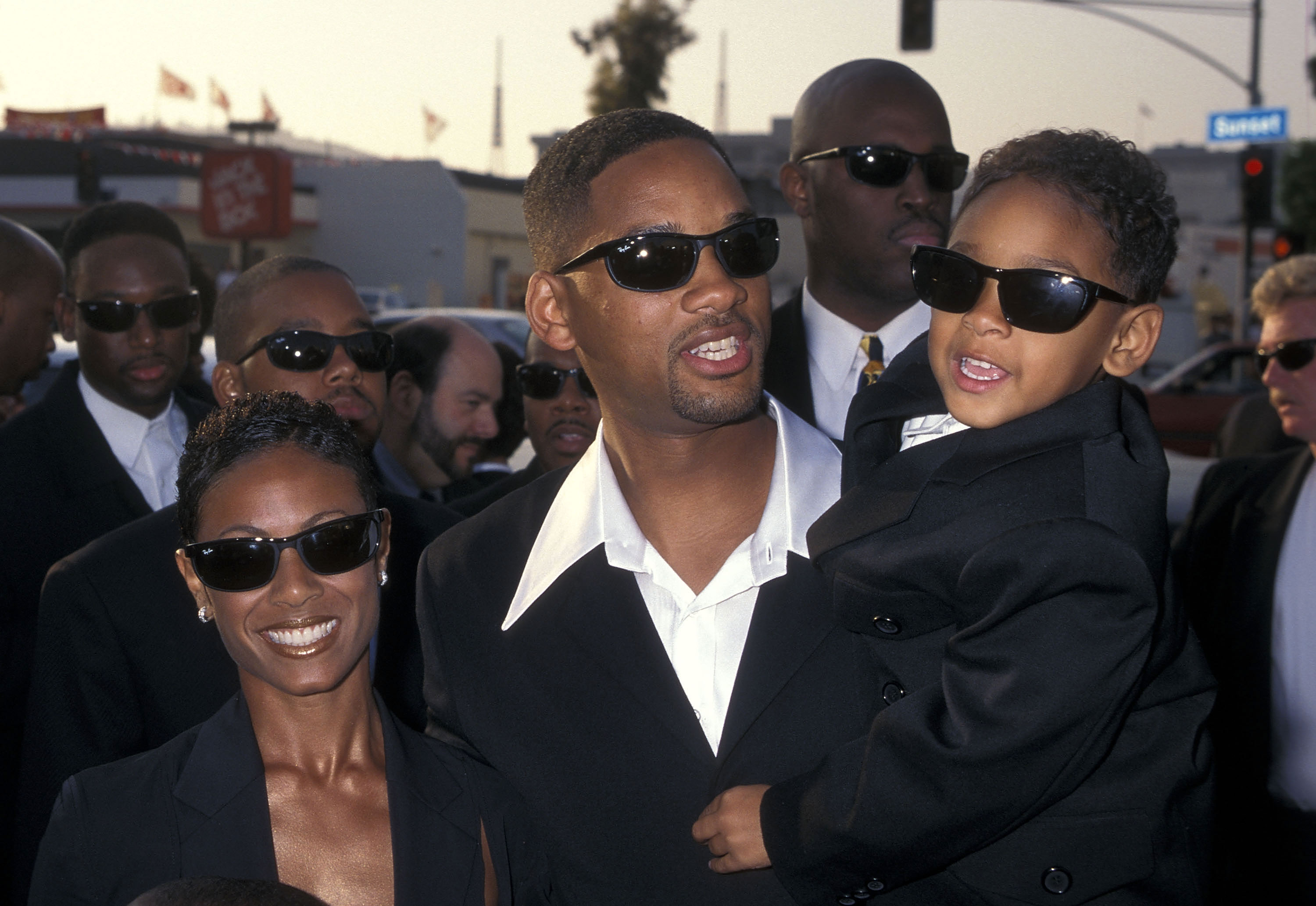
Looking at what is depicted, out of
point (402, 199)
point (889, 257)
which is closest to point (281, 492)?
point (889, 257)

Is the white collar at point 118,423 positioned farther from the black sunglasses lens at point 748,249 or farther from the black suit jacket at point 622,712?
the black sunglasses lens at point 748,249

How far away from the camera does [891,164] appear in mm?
4254

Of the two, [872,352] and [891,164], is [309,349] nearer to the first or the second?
[872,352]

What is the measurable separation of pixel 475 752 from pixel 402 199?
4108 centimetres

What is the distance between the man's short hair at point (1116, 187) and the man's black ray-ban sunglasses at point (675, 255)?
0.49 m

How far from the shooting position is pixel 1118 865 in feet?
7.02

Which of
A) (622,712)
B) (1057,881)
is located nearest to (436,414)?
(622,712)

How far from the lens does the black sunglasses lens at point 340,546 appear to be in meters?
2.38

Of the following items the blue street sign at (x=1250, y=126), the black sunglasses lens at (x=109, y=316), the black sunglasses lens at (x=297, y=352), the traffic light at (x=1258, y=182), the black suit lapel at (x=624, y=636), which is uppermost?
the blue street sign at (x=1250, y=126)

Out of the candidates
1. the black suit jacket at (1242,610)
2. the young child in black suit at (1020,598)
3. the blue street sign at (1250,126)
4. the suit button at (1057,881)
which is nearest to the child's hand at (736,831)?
the young child in black suit at (1020,598)

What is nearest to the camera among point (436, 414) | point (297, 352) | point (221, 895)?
point (221, 895)

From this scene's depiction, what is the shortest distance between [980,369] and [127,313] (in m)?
2.88

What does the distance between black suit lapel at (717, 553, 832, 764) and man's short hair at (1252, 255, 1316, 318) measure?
2.99m

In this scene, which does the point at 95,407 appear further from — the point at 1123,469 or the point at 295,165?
the point at 295,165
